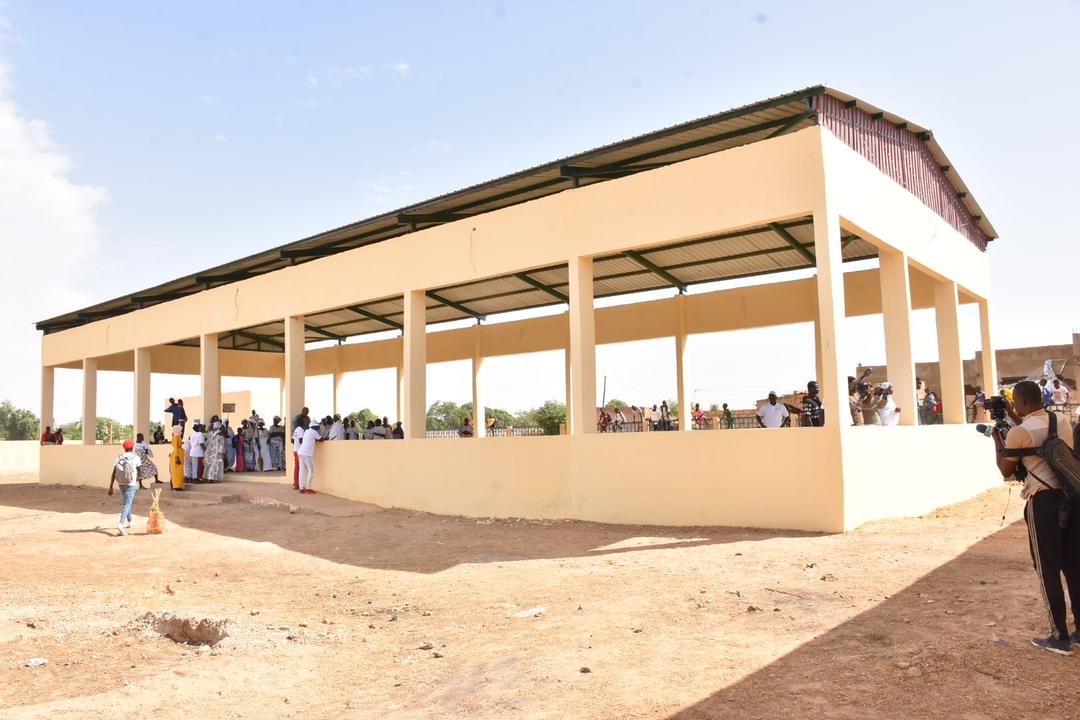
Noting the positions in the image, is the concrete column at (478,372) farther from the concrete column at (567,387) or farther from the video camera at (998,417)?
the video camera at (998,417)

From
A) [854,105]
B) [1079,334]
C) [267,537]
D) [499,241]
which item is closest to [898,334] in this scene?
[854,105]

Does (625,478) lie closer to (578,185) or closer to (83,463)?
(578,185)

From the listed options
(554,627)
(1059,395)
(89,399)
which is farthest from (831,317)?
(89,399)

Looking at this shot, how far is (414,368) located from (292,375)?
4.01 metres

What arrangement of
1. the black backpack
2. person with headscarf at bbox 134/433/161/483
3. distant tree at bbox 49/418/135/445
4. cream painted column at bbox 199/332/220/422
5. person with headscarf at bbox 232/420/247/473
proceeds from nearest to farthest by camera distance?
1. the black backpack
2. person with headscarf at bbox 134/433/161/483
3. cream painted column at bbox 199/332/220/422
4. person with headscarf at bbox 232/420/247/473
5. distant tree at bbox 49/418/135/445

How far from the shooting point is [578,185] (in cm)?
1226

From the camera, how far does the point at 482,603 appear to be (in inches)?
297

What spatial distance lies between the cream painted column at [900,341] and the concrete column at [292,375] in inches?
443

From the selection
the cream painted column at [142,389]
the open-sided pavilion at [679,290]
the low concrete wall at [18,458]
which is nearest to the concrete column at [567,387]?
the open-sided pavilion at [679,290]

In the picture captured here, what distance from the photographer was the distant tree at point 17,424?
5556cm

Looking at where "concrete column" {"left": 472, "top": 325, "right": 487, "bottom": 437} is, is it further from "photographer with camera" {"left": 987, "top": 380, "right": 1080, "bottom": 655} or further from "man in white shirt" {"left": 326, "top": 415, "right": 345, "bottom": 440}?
"photographer with camera" {"left": 987, "top": 380, "right": 1080, "bottom": 655}

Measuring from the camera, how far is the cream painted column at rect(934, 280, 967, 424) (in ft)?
46.9

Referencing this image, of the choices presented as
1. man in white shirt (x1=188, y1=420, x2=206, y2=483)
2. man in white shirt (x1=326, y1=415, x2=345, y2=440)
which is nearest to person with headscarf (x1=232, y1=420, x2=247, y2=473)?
man in white shirt (x1=188, y1=420, x2=206, y2=483)

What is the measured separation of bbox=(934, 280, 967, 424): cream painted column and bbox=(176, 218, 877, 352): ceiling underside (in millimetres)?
1492
